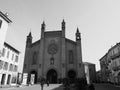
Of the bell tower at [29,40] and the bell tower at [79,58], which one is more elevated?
the bell tower at [29,40]

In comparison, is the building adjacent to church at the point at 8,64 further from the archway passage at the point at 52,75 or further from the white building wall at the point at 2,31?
the white building wall at the point at 2,31

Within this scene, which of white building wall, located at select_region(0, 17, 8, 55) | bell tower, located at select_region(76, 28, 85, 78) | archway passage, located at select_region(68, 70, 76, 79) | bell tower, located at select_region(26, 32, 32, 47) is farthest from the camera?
bell tower, located at select_region(26, 32, 32, 47)

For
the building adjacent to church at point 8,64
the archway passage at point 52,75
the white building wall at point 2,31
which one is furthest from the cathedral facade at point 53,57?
the white building wall at point 2,31

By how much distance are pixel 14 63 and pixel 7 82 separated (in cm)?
554

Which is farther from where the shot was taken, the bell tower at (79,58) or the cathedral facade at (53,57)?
the cathedral facade at (53,57)

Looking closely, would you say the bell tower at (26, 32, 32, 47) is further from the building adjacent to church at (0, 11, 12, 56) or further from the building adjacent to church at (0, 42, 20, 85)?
the building adjacent to church at (0, 11, 12, 56)

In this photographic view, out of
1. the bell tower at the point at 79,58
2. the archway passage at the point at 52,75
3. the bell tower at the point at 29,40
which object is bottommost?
the archway passage at the point at 52,75

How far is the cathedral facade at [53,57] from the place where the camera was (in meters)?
35.5

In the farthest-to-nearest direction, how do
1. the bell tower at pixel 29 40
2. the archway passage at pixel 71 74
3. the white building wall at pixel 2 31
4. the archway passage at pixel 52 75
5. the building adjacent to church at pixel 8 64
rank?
1. the bell tower at pixel 29 40
2. the archway passage at pixel 52 75
3. the archway passage at pixel 71 74
4. the building adjacent to church at pixel 8 64
5. the white building wall at pixel 2 31

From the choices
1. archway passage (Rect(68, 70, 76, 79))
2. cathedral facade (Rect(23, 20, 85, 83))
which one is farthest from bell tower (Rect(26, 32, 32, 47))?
archway passage (Rect(68, 70, 76, 79))

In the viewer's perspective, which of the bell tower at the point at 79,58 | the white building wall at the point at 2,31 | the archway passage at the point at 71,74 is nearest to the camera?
the white building wall at the point at 2,31

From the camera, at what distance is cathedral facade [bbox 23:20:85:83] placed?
35469 millimetres

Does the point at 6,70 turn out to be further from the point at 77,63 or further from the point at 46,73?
the point at 77,63

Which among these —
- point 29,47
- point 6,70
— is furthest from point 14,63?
point 29,47
